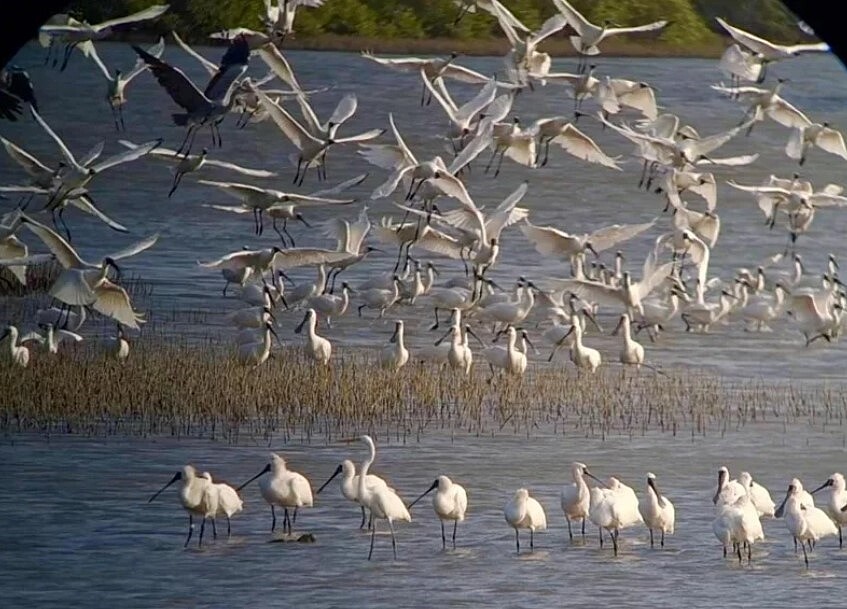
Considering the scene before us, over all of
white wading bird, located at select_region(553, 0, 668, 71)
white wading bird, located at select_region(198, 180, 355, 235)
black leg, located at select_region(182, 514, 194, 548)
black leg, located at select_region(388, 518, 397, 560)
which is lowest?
black leg, located at select_region(182, 514, 194, 548)

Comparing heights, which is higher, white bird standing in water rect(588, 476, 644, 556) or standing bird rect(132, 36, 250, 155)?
standing bird rect(132, 36, 250, 155)

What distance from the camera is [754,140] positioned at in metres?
7.54

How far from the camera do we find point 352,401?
7281 millimetres

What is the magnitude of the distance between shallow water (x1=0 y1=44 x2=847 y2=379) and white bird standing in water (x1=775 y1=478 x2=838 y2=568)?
2.80 feet

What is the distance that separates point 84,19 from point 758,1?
289 cm


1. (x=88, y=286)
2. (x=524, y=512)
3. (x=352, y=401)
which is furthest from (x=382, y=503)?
(x=88, y=286)

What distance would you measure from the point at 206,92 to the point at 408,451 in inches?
69.5

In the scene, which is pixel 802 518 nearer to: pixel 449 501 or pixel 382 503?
pixel 449 501

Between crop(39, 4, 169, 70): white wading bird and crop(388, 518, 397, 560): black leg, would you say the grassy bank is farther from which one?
crop(388, 518, 397, 560): black leg

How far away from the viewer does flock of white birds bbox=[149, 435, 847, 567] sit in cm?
655

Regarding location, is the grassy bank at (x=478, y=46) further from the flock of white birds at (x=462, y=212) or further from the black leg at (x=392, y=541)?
the black leg at (x=392, y=541)

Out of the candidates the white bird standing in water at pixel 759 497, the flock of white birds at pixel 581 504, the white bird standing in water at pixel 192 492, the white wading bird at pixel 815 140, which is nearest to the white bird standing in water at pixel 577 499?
the flock of white birds at pixel 581 504

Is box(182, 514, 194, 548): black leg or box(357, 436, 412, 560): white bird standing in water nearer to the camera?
box(357, 436, 412, 560): white bird standing in water

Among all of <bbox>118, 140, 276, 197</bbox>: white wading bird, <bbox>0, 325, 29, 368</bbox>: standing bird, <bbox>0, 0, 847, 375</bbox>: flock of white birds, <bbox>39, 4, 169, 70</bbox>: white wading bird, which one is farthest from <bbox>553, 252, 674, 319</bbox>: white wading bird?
<bbox>0, 325, 29, 368</bbox>: standing bird
